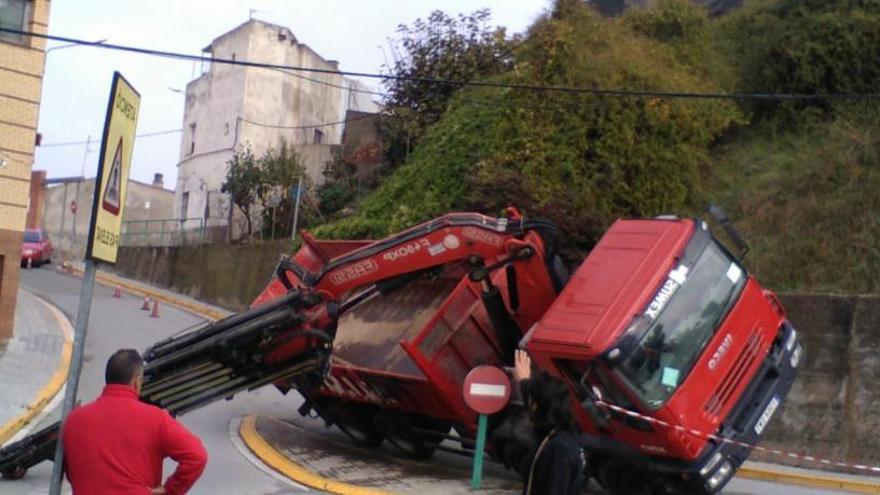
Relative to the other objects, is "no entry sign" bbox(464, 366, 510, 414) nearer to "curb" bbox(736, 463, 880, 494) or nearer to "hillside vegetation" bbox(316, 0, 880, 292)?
"curb" bbox(736, 463, 880, 494)

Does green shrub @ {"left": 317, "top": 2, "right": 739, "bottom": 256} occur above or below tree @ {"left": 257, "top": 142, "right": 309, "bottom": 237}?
above

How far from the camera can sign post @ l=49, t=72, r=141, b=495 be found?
4820 millimetres

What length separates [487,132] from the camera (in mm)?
24281

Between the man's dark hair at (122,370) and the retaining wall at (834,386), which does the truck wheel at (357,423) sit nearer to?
the retaining wall at (834,386)

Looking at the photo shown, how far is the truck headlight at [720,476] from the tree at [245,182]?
2666 cm

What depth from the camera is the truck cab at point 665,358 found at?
30.8 ft

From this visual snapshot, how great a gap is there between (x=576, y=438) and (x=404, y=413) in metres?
7.56

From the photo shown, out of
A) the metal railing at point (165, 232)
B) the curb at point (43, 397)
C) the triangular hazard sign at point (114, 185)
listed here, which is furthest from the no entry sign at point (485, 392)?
the metal railing at point (165, 232)

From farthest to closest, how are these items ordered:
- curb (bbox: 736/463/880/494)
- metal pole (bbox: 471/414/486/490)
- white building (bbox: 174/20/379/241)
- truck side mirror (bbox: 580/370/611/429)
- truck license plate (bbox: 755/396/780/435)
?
1. white building (bbox: 174/20/379/241)
2. curb (bbox: 736/463/880/494)
3. metal pole (bbox: 471/414/486/490)
4. truck license plate (bbox: 755/396/780/435)
5. truck side mirror (bbox: 580/370/611/429)

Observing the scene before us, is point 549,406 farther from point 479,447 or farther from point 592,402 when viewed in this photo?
point 479,447

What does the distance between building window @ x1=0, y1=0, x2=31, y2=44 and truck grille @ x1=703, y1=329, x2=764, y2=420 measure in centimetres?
1413

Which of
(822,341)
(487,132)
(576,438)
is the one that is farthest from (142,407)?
(487,132)

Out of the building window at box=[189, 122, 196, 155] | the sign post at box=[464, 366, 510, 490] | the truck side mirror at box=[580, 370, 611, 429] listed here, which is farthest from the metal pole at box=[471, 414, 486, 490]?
the building window at box=[189, 122, 196, 155]

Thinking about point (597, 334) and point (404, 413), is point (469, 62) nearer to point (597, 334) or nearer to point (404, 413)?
point (404, 413)
